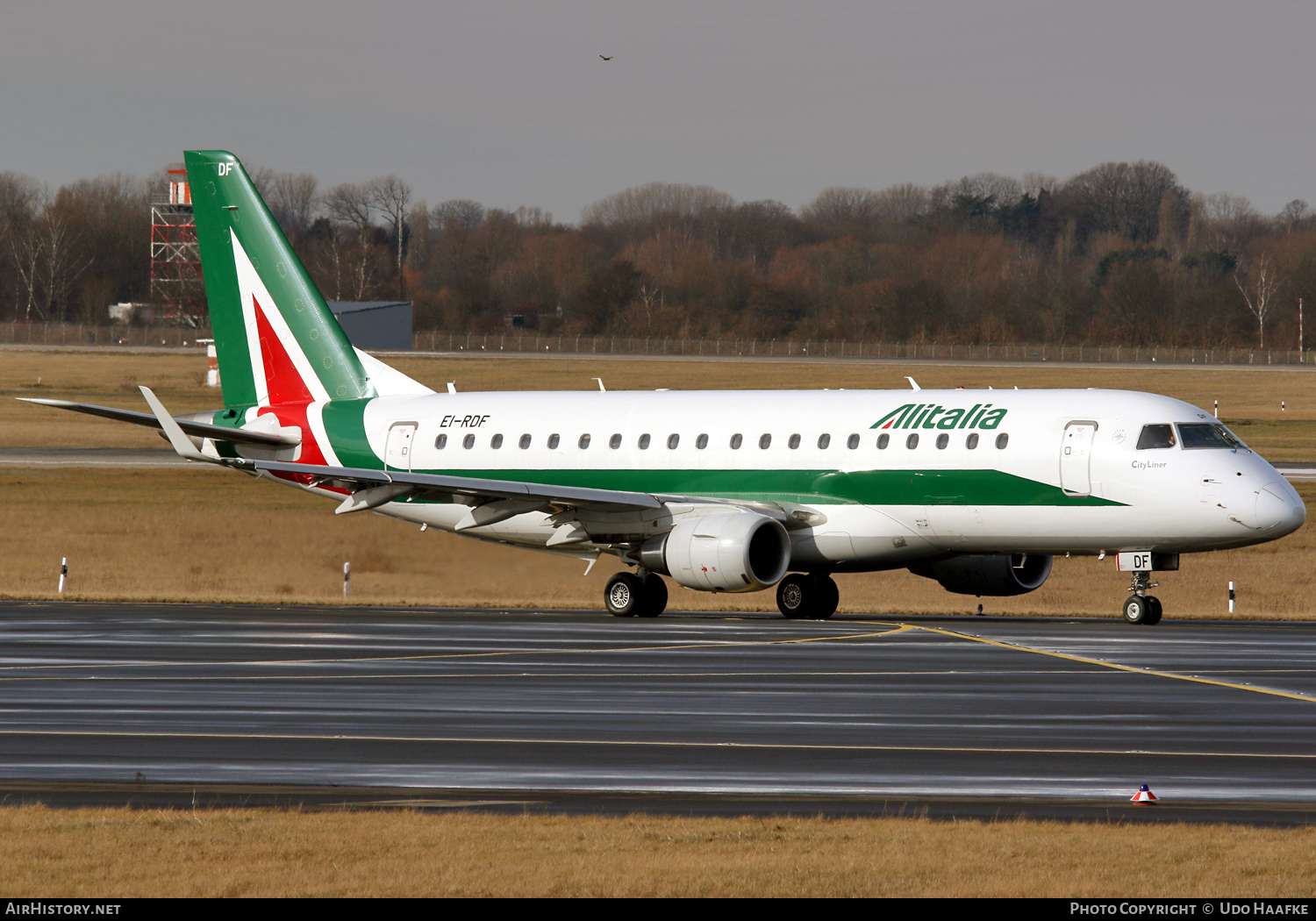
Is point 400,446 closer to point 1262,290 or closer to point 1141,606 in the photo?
point 1141,606

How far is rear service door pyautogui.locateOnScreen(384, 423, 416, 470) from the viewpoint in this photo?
39.1 metres

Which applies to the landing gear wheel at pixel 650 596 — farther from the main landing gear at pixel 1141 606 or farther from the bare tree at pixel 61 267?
the bare tree at pixel 61 267

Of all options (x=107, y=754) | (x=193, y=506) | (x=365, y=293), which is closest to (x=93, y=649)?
(x=107, y=754)

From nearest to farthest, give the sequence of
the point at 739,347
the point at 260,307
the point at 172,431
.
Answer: the point at 172,431, the point at 260,307, the point at 739,347

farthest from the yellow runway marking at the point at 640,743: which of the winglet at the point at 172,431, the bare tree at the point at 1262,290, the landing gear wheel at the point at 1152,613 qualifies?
the bare tree at the point at 1262,290

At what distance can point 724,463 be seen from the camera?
116ft

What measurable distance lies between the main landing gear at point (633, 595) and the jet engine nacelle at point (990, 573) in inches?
211

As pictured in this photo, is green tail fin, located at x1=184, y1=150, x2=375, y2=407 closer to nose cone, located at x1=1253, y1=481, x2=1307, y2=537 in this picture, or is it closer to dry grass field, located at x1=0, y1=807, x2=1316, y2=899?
nose cone, located at x1=1253, y1=481, x2=1307, y2=537

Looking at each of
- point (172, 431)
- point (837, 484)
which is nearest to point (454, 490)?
point (172, 431)

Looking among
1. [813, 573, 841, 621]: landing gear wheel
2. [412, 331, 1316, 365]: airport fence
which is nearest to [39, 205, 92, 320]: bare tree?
[412, 331, 1316, 365]: airport fence

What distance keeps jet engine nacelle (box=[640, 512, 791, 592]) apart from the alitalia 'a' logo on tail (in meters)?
3.15

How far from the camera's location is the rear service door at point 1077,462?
1255 inches

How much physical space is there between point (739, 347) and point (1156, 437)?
398 feet
